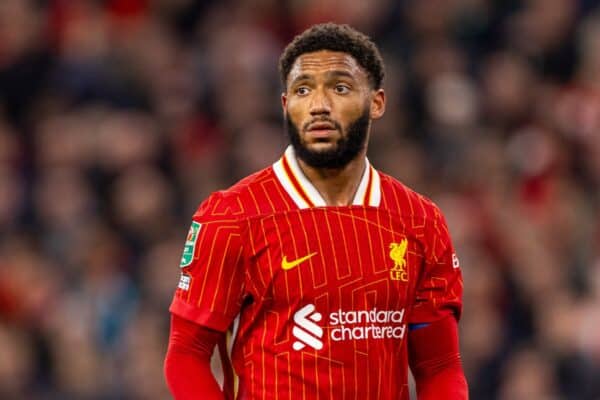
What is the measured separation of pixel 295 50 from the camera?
478cm

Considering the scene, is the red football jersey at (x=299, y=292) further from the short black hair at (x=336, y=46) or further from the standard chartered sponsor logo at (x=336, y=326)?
the short black hair at (x=336, y=46)

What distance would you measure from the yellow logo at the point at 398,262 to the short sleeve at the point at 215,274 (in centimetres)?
46

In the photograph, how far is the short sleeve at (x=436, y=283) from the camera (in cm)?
484

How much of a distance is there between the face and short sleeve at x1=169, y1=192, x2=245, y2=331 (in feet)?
1.06

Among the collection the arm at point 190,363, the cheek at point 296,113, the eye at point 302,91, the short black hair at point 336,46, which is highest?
the short black hair at point 336,46

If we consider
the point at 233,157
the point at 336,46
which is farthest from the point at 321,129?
the point at 233,157

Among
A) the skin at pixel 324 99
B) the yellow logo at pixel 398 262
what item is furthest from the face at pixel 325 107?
the yellow logo at pixel 398 262

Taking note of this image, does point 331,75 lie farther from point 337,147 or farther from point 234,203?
point 234,203

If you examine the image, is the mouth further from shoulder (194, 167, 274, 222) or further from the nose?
shoulder (194, 167, 274, 222)

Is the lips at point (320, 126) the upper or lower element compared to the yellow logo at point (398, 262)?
upper

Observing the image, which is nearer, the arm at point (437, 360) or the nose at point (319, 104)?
the nose at point (319, 104)

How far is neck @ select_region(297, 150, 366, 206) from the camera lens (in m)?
4.80

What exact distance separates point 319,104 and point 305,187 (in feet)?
0.91

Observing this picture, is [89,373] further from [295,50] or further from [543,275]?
[295,50]
